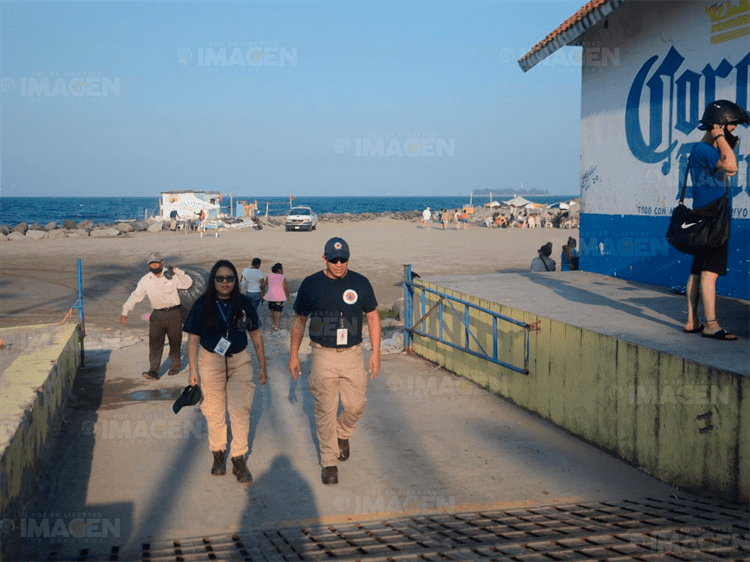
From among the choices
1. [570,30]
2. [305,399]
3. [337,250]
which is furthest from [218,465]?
[570,30]

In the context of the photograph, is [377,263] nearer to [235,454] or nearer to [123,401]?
[123,401]

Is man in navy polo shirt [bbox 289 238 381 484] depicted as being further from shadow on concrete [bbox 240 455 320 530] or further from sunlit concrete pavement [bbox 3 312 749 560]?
sunlit concrete pavement [bbox 3 312 749 560]

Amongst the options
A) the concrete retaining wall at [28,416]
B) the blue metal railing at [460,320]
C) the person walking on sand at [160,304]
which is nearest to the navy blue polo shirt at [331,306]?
the concrete retaining wall at [28,416]

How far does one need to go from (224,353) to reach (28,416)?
1399mm

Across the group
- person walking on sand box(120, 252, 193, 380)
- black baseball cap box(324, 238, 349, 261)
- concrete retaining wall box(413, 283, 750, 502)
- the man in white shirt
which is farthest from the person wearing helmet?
the man in white shirt

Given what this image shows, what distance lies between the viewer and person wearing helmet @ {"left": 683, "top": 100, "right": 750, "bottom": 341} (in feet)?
17.5

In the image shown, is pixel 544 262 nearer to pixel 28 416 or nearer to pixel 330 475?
pixel 330 475

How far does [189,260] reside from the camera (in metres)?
24.6

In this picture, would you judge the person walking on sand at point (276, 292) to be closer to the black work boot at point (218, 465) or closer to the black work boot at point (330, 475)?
the black work boot at point (218, 465)

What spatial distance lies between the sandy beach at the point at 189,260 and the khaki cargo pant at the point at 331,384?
8.53 meters

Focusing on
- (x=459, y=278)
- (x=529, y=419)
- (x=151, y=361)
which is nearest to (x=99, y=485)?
(x=151, y=361)

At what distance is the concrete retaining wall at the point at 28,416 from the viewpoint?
13.2 ft

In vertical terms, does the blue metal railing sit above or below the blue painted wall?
below

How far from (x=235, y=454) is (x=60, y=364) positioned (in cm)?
259
